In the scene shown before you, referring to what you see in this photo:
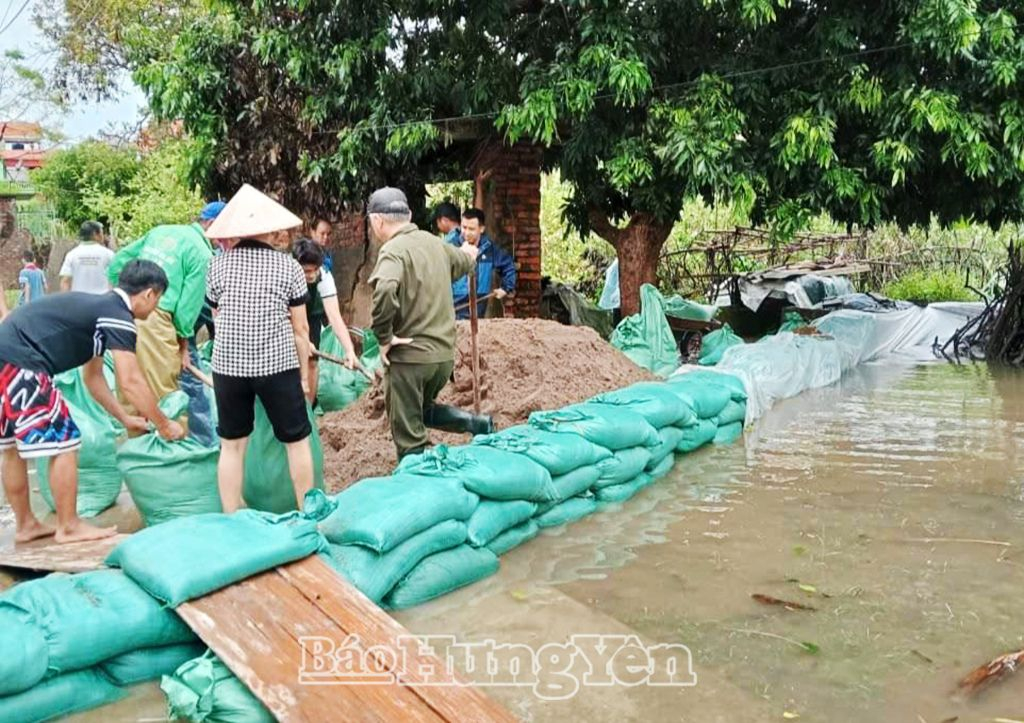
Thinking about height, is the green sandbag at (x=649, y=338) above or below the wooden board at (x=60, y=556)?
above

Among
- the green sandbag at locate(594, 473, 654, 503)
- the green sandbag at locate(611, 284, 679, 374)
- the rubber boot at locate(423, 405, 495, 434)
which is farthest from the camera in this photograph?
the green sandbag at locate(611, 284, 679, 374)

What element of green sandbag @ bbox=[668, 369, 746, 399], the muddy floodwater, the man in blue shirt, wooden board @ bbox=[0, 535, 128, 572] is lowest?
the muddy floodwater

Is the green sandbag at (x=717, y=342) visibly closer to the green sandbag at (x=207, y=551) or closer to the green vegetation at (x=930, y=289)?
the green sandbag at (x=207, y=551)

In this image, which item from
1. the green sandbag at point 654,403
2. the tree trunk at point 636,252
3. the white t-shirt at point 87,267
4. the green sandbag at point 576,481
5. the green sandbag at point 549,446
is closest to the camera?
the green sandbag at point 549,446

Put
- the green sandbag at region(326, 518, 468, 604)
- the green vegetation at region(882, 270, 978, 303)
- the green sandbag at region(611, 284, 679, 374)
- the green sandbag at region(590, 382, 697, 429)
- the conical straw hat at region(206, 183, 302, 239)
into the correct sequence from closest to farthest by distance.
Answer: the green sandbag at region(326, 518, 468, 604) < the conical straw hat at region(206, 183, 302, 239) < the green sandbag at region(590, 382, 697, 429) < the green sandbag at region(611, 284, 679, 374) < the green vegetation at region(882, 270, 978, 303)

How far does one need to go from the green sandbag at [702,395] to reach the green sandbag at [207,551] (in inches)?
105

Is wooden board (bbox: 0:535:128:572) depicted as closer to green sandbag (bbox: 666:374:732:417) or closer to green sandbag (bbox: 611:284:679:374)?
green sandbag (bbox: 666:374:732:417)

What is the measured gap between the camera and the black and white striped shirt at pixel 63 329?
2.96 meters

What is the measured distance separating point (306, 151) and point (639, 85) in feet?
9.77

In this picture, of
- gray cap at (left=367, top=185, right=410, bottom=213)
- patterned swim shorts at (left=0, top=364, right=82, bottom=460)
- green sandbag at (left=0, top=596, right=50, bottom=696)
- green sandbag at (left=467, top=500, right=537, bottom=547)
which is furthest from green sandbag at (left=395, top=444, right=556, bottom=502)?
green sandbag at (left=0, top=596, right=50, bottom=696)

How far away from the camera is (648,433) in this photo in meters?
4.20

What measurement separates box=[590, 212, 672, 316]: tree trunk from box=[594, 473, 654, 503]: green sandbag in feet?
11.6

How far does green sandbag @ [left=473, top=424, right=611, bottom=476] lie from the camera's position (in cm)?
352

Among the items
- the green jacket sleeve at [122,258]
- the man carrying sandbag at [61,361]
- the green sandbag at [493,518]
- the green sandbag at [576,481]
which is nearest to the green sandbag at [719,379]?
the green sandbag at [576,481]
